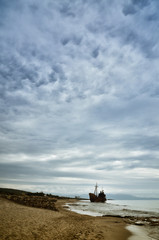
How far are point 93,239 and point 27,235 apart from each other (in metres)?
4.93

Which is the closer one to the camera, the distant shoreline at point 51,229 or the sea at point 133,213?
the distant shoreline at point 51,229

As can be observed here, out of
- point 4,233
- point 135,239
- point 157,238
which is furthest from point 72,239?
point 157,238

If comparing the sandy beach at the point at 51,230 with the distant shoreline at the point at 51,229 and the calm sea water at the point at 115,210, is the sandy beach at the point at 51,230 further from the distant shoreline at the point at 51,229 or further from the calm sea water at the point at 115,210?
the calm sea water at the point at 115,210

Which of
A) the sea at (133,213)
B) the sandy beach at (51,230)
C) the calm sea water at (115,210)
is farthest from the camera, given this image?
the calm sea water at (115,210)

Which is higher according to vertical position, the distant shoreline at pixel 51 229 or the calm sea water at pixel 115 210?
the distant shoreline at pixel 51 229

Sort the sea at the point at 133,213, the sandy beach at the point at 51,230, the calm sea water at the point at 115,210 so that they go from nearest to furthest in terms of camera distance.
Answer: the sandy beach at the point at 51,230 < the sea at the point at 133,213 < the calm sea water at the point at 115,210

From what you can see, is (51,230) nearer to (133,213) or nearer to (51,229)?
(51,229)

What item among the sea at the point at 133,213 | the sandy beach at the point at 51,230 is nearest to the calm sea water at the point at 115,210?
the sea at the point at 133,213

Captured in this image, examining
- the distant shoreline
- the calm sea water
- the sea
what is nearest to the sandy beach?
the distant shoreline

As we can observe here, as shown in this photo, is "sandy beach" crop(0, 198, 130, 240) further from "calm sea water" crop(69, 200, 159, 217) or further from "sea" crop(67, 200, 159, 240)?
"calm sea water" crop(69, 200, 159, 217)

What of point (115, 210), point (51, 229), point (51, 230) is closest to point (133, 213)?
point (115, 210)

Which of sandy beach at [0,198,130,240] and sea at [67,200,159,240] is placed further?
sea at [67,200,159,240]

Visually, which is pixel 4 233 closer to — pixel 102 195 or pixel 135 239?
pixel 135 239

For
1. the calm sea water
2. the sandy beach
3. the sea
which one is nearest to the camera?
the sandy beach
